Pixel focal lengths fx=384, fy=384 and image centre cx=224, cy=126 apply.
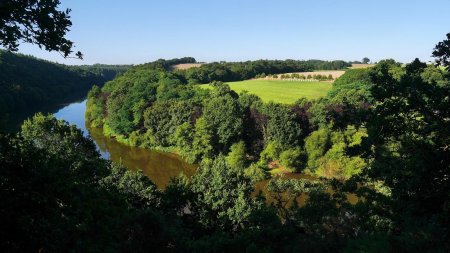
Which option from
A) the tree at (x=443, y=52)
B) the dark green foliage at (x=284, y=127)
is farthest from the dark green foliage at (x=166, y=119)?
the tree at (x=443, y=52)

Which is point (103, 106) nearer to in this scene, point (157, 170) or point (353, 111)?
point (157, 170)

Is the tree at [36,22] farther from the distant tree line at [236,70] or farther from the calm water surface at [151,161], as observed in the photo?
the distant tree line at [236,70]

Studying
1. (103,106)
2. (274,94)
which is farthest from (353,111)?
(103,106)

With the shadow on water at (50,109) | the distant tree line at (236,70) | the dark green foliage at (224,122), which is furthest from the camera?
the distant tree line at (236,70)

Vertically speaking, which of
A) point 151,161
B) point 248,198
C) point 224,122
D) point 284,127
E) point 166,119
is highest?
point 248,198

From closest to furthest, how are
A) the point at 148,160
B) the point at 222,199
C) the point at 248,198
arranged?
the point at 222,199 < the point at 248,198 < the point at 148,160

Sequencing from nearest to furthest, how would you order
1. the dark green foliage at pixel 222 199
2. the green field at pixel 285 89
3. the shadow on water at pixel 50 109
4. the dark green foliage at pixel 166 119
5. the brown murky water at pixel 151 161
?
the dark green foliage at pixel 222 199
the brown murky water at pixel 151 161
the dark green foliage at pixel 166 119
the green field at pixel 285 89
the shadow on water at pixel 50 109

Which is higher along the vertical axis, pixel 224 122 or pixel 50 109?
pixel 224 122

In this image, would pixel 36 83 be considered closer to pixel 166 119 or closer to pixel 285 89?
pixel 166 119

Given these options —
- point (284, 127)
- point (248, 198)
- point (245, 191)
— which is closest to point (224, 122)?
point (284, 127)

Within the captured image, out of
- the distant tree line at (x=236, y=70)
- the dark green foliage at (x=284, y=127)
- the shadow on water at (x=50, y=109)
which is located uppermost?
the distant tree line at (x=236, y=70)
